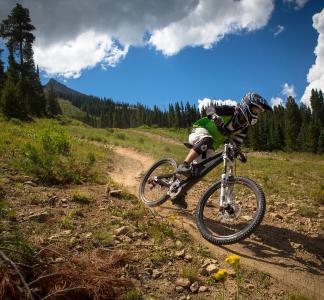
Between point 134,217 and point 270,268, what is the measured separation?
292cm

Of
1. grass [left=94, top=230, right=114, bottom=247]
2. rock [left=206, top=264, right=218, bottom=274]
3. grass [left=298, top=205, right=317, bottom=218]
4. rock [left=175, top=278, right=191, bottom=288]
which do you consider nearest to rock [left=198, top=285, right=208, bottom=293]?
rock [left=175, top=278, right=191, bottom=288]

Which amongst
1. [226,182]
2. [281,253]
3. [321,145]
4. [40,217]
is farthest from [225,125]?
[321,145]

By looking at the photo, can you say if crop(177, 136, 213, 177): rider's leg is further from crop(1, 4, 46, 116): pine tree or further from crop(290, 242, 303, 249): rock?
crop(1, 4, 46, 116): pine tree

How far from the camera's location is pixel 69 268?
3.88m

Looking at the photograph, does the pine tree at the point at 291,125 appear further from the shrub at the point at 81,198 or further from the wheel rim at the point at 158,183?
the shrub at the point at 81,198

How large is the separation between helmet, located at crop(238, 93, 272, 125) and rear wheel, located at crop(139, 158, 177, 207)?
95.9 inches

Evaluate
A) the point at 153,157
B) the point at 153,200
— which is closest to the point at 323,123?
the point at 153,157

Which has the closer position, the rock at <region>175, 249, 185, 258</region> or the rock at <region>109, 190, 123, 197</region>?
the rock at <region>175, 249, 185, 258</region>

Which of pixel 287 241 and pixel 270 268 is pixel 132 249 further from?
pixel 287 241

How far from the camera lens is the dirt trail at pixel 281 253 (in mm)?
5258

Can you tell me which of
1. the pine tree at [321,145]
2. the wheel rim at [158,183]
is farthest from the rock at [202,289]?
the pine tree at [321,145]

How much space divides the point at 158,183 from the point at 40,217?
3.64m

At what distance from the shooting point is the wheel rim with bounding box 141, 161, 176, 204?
28.8 feet

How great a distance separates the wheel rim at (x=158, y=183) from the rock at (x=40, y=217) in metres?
3.24
